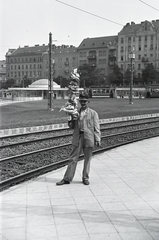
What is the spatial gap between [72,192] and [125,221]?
1845mm

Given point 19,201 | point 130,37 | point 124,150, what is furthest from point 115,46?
point 19,201

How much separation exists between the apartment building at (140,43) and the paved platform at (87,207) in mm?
95035

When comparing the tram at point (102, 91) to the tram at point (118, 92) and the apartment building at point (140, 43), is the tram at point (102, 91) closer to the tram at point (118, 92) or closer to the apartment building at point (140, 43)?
the tram at point (118, 92)

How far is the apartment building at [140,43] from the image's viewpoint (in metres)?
102

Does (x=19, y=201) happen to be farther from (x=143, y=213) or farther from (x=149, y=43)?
(x=149, y=43)

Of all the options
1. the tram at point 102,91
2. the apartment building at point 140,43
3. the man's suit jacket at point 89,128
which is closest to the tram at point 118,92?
the tram at point 102,91

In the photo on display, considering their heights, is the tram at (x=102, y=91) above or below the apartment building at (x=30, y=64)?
below

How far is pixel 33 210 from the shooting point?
600 cm

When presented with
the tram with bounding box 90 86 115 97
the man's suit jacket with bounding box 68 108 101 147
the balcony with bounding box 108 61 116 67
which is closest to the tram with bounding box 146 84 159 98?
the tram with bounding box 90 86 115 97

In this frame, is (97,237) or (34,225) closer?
(97,237)

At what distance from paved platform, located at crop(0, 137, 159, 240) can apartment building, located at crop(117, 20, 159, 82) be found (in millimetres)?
95035

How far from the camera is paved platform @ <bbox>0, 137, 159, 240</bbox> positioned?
5059 mm

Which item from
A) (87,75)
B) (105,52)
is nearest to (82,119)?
(87,75)

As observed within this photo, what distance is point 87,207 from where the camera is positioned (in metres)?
6.20
